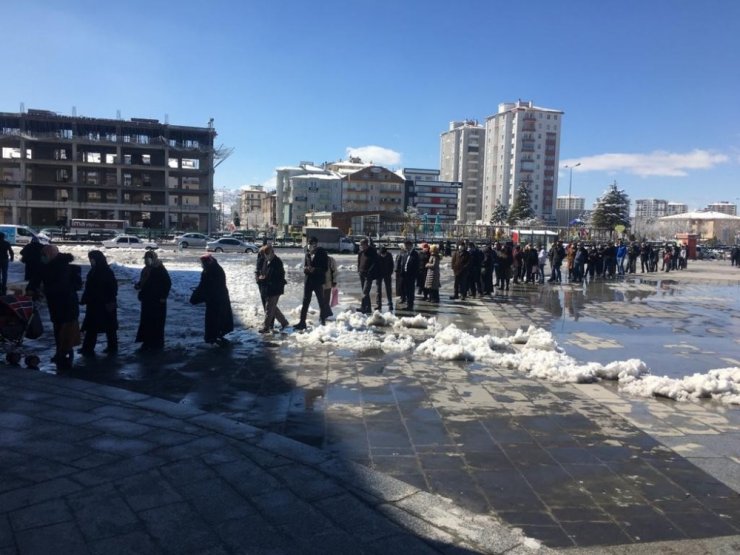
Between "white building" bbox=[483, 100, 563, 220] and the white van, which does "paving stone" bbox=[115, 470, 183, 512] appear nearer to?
the white van

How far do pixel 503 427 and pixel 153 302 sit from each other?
5626mm

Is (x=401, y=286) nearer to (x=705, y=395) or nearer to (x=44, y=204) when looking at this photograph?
(x=705, y=395)

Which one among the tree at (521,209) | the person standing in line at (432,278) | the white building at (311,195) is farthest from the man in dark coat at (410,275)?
the white building at (311,195)

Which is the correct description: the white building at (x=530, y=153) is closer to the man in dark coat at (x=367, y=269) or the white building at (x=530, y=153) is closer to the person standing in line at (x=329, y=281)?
the man in dark coat at (x=367, y=269)

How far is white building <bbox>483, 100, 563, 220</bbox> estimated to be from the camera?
126875mm

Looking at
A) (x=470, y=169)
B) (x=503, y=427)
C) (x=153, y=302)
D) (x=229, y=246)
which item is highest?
(x=470, y=169)

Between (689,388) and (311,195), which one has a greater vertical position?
(311,195)

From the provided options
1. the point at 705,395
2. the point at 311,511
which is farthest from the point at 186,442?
the point at 705,395

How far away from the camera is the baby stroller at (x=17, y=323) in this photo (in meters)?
7.64

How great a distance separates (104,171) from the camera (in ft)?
259

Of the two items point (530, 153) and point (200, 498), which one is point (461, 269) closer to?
point (200, 498)

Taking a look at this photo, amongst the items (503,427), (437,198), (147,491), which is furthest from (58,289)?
(437,198)

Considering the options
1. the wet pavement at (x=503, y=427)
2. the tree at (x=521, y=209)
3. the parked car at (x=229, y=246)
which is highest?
the tree at (x=521, y=209)

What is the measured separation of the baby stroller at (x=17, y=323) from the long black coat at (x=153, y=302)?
1487 mm
